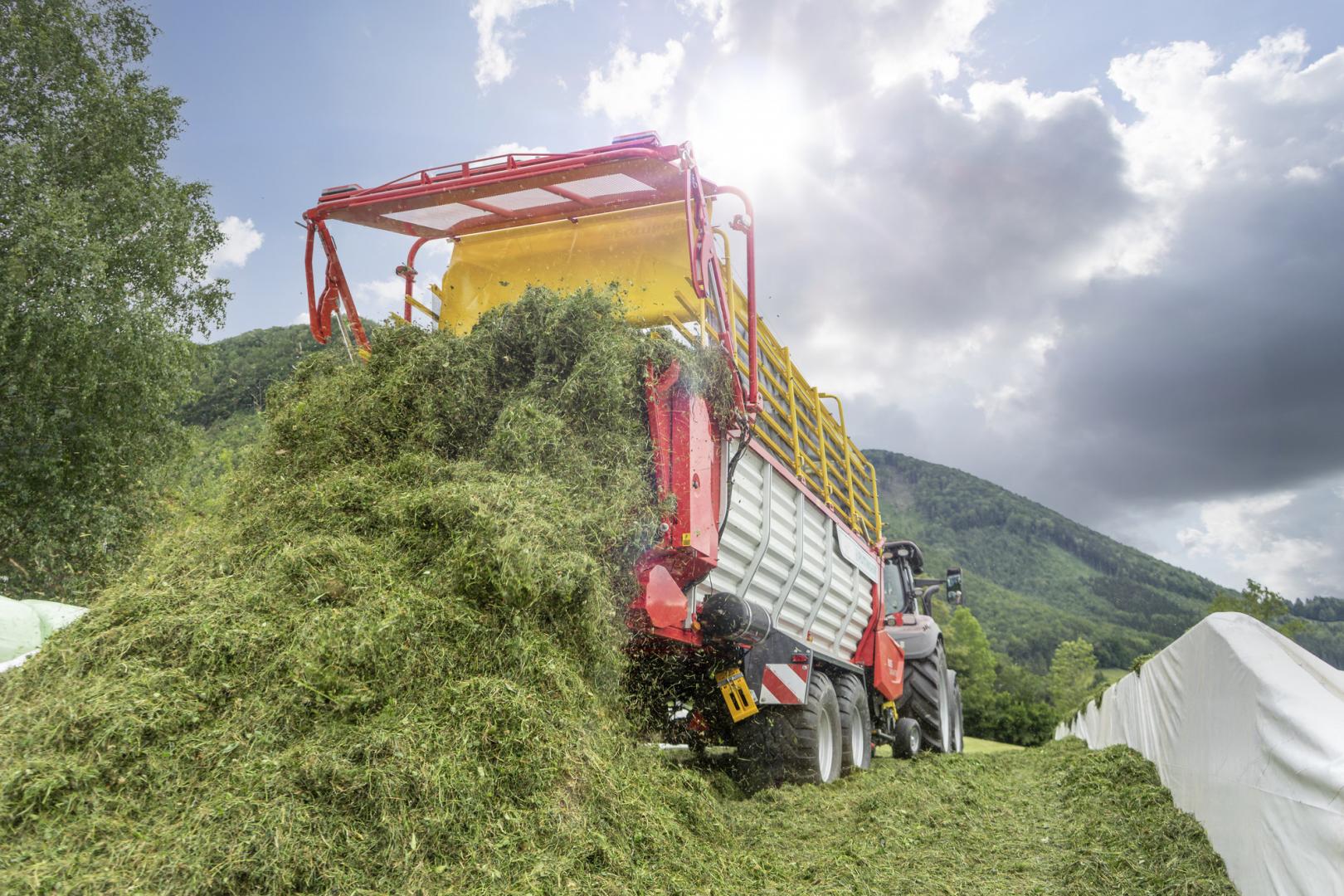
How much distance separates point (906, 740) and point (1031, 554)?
13996 centimetres

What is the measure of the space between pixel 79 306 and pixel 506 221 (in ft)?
28.7

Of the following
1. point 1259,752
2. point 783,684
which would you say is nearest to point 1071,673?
point 783,684

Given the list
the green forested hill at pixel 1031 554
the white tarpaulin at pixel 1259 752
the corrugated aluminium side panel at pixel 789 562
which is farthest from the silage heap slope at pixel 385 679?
the green forested hill at pixel 1031 554

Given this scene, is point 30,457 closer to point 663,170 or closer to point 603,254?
point 603,254

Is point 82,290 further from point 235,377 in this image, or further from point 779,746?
point 779,746

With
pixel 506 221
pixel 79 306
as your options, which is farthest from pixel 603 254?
pixel 79 306

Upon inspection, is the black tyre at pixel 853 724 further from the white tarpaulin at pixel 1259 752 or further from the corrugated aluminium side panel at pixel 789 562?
the white tarpaulin at pixel 1259 752

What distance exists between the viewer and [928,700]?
31.4 ft

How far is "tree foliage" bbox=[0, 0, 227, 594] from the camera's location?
11.2 m

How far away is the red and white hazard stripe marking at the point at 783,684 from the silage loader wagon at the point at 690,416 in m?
0.01

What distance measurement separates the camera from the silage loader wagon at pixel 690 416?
4270 mm

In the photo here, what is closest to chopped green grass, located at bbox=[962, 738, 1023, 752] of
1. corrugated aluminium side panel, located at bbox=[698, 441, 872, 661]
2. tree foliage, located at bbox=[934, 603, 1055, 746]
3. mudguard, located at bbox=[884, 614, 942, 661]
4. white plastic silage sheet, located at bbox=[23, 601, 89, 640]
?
tree foliage, located at bbox=[934, 603, 1055, 746]

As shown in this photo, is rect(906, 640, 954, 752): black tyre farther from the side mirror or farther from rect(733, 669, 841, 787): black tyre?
rect(733, 669, 841, 787): black tyre

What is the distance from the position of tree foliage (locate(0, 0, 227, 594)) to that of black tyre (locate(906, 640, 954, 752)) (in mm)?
10873
